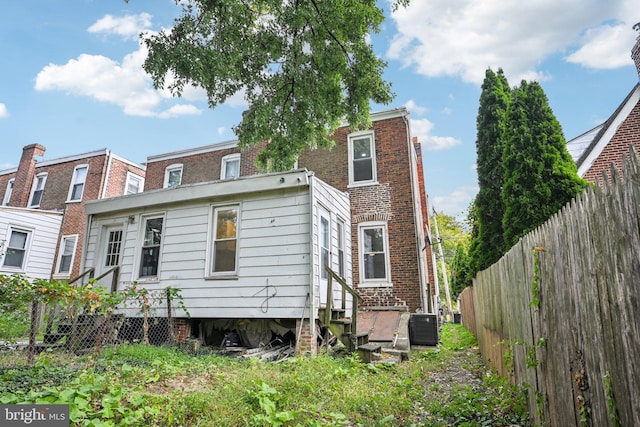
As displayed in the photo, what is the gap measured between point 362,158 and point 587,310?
988cm

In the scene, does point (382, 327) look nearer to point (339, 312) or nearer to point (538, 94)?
point (339, 312)

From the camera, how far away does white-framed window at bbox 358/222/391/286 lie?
1031 cm

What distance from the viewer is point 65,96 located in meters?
13.0

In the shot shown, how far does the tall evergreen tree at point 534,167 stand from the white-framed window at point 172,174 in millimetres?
12853

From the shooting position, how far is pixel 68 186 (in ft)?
55.2

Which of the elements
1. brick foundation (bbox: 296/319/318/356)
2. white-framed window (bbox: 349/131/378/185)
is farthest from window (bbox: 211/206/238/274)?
white-framed window (bbox: 349/131/378/185)

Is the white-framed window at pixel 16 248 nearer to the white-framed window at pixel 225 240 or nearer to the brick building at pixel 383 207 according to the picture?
the white-framed window at pixel 225 240

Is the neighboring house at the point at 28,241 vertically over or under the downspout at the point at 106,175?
under

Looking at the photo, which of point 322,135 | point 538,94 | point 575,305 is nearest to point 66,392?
point 575,305

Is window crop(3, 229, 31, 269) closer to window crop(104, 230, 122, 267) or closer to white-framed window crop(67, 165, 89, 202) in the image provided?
white-framed window crop(67, 165, 89, 202)

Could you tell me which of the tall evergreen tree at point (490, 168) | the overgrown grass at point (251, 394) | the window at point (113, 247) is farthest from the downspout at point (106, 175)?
the tall evergreen tree at point (490, 168)

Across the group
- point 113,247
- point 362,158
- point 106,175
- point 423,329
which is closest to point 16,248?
point 106,175

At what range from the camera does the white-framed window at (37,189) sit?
17.5 meters

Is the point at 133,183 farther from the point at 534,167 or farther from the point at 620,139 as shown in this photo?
the point at 620,139
